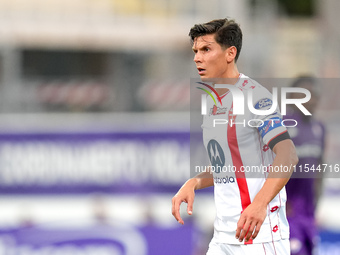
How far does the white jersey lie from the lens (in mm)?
4324

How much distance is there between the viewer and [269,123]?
416cm

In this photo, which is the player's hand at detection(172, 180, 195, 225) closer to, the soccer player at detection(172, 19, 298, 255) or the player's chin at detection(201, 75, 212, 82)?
the soccer player at detection(172, 19, 298, 255)

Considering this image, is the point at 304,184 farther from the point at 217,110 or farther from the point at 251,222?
the point at 251,222

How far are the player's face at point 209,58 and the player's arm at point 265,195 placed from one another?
563mm

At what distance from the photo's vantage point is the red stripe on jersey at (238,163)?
435 cm

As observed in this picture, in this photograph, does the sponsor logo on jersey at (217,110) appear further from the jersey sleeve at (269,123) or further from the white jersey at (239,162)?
the jersey sleeve at (269,123)

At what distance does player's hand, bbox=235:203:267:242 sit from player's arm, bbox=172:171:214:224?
468 mm

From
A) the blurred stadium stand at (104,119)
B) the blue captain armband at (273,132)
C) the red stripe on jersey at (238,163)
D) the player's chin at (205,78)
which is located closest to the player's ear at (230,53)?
the player's chin at (205,78)

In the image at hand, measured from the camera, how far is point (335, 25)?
18688 mm

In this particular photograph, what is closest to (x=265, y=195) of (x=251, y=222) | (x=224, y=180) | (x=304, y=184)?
(x=251, y=222)

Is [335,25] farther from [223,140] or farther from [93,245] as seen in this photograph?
[223,140]

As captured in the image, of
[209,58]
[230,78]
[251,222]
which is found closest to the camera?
[251,222]

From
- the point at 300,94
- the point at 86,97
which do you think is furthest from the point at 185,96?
the point at 300,94

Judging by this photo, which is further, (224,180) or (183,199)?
(183,199)
